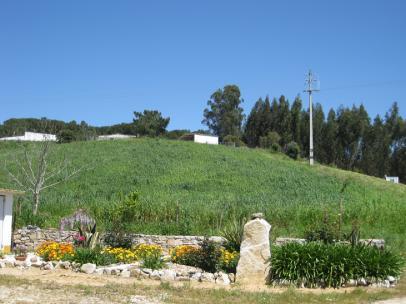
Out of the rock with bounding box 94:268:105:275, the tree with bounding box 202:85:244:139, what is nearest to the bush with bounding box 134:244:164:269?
the rock with bounding box 94:268:105:275

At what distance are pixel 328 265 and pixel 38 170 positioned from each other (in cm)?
2024

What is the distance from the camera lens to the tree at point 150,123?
9244 cm

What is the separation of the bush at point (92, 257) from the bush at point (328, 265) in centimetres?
464

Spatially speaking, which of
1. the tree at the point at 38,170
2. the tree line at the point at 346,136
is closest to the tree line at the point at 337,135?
the tree line at the point at 346,136

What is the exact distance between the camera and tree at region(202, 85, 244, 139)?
88938 millimetres

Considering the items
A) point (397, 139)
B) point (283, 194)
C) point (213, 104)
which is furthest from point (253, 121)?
point (283, 194)

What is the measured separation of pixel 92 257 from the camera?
47.2 feet

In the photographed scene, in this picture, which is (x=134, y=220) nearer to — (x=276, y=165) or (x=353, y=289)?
(x=353, y=289)

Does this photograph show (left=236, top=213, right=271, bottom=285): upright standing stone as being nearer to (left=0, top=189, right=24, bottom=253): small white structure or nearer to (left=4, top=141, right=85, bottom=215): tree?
(left=0, top=189, right=24, bottom=253): small white structure

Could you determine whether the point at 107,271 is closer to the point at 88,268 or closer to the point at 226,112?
the point at 88,268

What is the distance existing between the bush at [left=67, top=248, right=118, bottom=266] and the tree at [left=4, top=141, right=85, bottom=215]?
1044 cm

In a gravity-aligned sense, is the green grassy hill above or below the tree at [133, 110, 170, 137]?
below

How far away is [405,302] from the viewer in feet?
34.2

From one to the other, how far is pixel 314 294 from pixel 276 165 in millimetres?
39054
